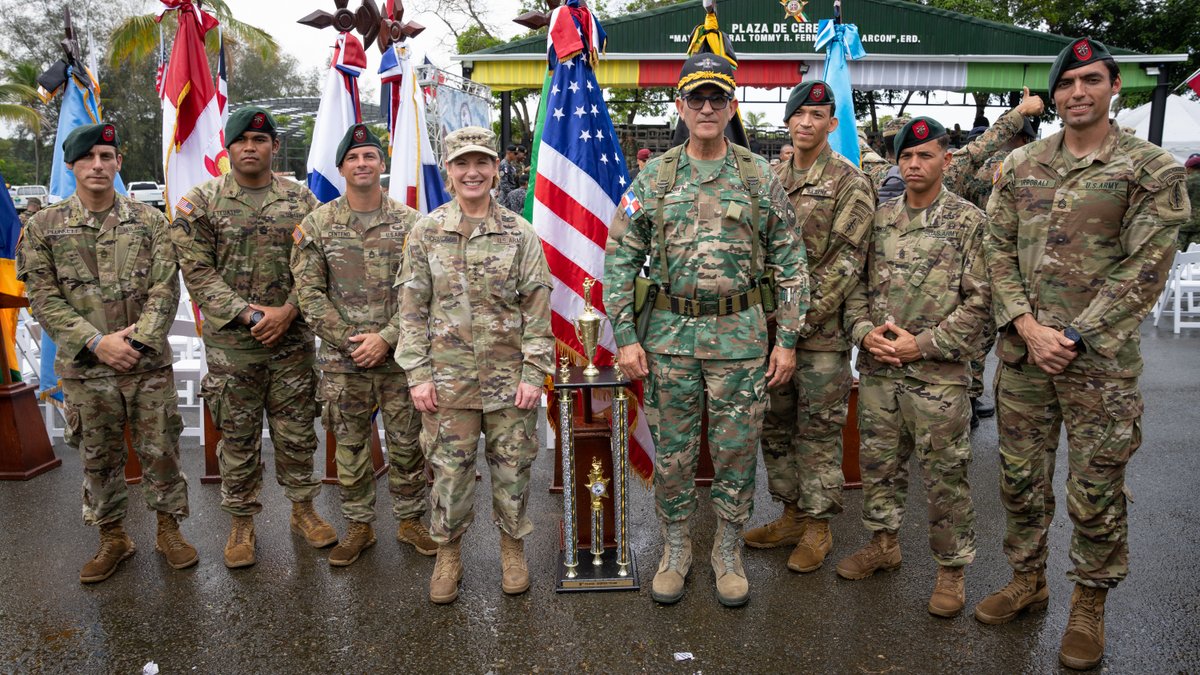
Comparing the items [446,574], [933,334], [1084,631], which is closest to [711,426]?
[933,334]

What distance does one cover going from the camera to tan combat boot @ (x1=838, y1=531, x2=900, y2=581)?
3.78 m

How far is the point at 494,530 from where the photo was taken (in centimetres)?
446

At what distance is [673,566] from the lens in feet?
12.1

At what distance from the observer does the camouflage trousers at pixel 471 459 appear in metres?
3.54

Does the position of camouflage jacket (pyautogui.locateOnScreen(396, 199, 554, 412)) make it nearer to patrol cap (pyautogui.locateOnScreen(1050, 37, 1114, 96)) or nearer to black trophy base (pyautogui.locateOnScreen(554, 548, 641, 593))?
black trophy base (pyautogui.locateOnScreen(554, 548, 641, 593))

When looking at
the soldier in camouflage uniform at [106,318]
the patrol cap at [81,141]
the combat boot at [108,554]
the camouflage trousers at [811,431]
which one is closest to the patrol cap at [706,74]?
the camouflage trousers at [811,431]

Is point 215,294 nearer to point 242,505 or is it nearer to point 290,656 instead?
point 242,505

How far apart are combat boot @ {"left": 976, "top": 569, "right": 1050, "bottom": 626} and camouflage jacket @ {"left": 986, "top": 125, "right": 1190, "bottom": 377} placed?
98cm

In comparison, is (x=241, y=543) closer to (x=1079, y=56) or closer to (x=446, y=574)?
(x=446, y=574)

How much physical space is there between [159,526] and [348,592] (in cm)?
117

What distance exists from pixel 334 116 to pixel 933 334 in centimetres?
397

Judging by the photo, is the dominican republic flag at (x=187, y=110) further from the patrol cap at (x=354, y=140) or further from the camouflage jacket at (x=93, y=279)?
the patrol cap at (x=354, y=140)

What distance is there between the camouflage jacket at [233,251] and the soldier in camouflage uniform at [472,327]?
36.1 inches

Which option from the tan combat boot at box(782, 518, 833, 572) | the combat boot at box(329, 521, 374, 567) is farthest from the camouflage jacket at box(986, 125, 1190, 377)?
the combat boot at box(329, 521, 374, 567)
